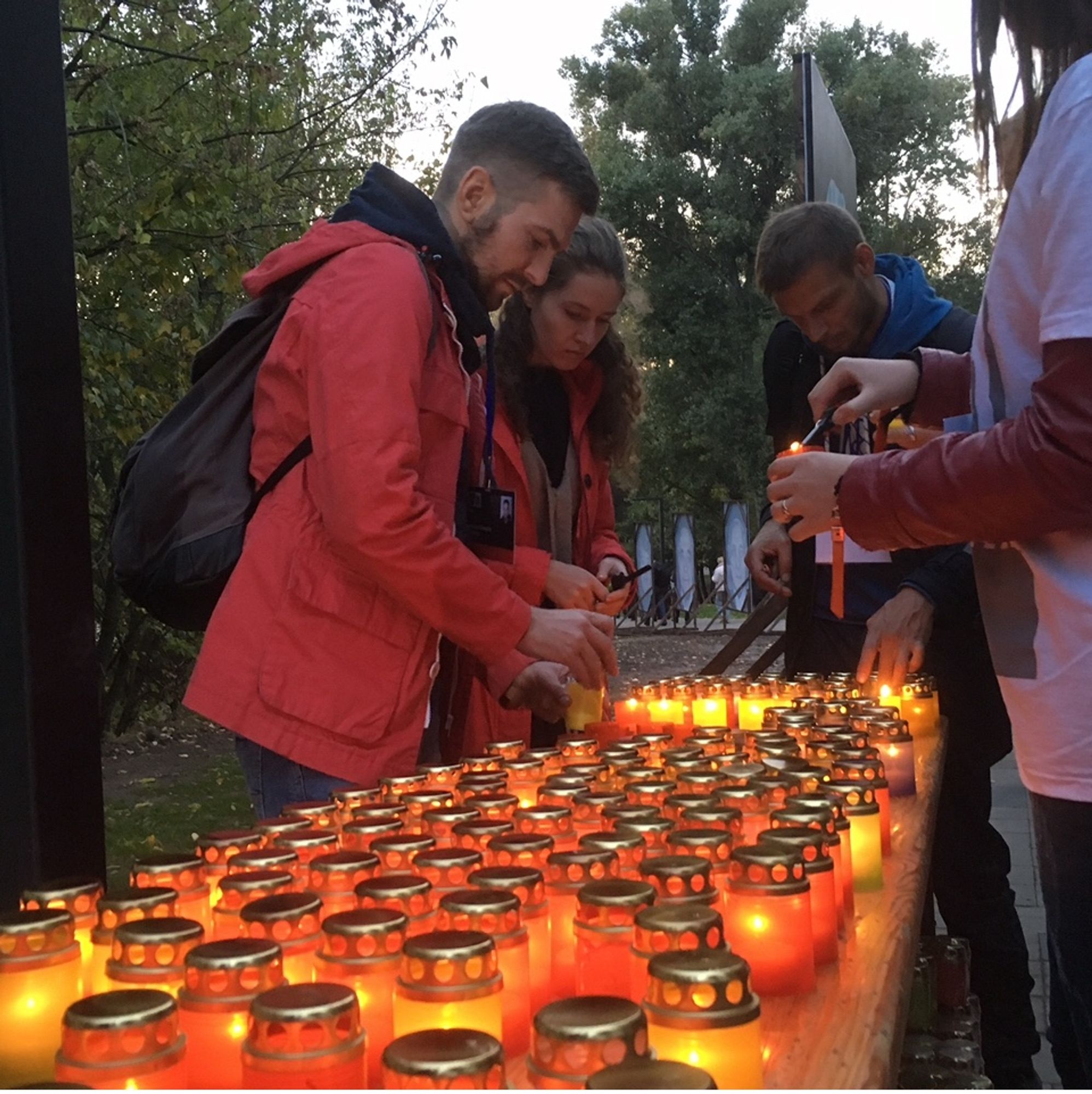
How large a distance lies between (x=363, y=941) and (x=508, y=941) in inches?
5.0

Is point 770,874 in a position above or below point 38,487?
below

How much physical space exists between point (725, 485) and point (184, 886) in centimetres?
2222

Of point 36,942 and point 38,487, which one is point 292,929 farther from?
point 38,487

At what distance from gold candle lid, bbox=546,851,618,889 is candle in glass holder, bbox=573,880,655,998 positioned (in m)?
0.13

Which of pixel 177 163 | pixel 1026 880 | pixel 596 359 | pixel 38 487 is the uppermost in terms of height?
pixel 177 163

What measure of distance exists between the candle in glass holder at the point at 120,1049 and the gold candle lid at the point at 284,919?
0.19 metres

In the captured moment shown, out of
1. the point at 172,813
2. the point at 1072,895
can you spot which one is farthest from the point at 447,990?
the point at 172,813

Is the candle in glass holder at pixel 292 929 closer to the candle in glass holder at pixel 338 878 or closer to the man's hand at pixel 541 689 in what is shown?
the candle in glass holder at pixel 338 878

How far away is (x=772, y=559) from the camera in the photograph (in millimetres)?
3826

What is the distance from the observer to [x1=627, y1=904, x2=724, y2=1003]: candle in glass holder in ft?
3.17

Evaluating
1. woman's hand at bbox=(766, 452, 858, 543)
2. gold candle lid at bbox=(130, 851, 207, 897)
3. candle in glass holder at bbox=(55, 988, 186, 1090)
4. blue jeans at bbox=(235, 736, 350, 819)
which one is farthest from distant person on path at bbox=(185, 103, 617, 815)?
candle in glass holder at bbox=(55, 988, 186, 1090)

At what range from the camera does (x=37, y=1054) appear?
970 mm

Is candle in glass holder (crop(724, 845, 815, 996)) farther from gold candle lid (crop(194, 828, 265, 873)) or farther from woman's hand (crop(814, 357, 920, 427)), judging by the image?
woman's hand (crop(814, 357, 920, 427))

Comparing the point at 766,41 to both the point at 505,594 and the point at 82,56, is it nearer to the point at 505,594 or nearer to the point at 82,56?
the point at 82,56
